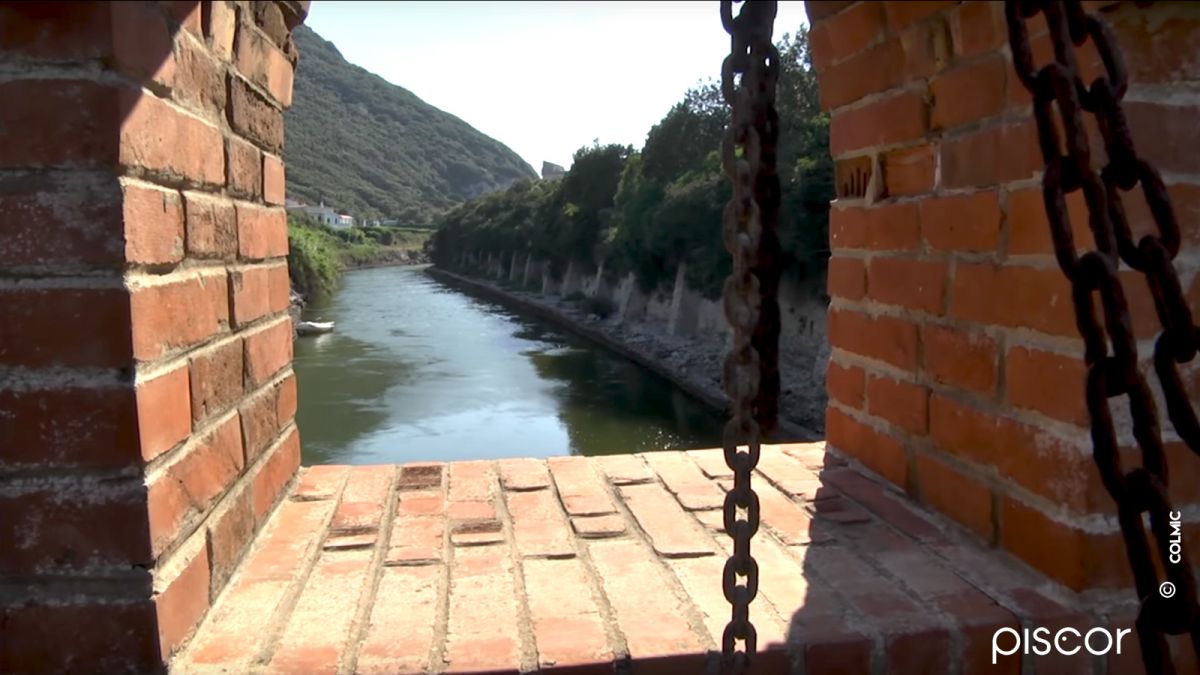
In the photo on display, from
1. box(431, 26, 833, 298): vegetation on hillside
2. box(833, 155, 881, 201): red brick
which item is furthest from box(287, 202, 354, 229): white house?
box(833, 155, 881, 201): red brick

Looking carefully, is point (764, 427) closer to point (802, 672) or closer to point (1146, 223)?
→ point (802, 672)

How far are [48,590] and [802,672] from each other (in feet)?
3.10

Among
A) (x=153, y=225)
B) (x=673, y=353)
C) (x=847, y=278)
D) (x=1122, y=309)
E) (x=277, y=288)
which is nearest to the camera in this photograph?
(x=1122, y=309)

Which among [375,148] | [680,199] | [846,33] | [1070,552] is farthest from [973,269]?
[375,148]

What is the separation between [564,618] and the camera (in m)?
1.30

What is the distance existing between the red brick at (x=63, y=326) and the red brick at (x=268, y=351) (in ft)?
1.51

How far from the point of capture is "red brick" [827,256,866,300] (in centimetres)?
194

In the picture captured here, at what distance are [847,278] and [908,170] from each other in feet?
1.07

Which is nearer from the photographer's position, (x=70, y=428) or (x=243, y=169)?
(x=70, y=428)

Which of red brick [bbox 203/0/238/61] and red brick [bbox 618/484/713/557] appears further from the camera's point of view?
red brick [bbox 618/484/713/557]

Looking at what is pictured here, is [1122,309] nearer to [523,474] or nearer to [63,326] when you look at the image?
[63,326]

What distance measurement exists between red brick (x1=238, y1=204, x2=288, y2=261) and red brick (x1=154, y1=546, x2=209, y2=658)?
1.72ft

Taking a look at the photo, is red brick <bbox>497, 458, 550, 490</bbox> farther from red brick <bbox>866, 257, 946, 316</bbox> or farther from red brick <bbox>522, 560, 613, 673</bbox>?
red brick <bbox>866, 257, 946, 316</bbox>

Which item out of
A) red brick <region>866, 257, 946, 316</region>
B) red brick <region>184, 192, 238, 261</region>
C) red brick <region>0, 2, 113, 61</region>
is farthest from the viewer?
red brick <region>866, 257, 946, 316</region>
